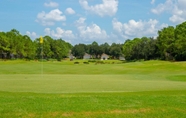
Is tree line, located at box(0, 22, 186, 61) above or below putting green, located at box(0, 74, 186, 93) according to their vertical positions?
above

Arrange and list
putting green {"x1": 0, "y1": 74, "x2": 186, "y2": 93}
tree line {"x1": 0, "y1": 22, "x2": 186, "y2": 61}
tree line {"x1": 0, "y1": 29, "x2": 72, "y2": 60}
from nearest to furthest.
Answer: putting green {"x1": 0, "y1": 74, "x2": 186, "y2": 93} → tree line {"x1": 0, "y1": 22, "x2": 186, "y2": 61} → tree line {"x1": 0, "y1": 29, "x2": 72, "y2": 60}

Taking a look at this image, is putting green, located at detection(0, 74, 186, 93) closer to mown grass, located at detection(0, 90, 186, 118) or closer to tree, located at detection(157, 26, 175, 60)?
mown grass, located at detection(0, 90, 186, 118)

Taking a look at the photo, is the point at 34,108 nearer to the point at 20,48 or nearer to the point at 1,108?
the point at 1,108

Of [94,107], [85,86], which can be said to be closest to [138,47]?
[85,86]

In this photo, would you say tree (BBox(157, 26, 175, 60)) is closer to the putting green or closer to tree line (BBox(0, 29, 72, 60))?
tree line (BBox(0, 29, 72, 60))

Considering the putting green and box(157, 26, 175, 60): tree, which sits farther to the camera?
box(157, 26, 175, 60): tree

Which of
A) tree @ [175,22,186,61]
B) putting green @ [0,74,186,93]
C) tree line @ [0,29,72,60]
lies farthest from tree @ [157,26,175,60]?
putting green @ [0,74,186,93]

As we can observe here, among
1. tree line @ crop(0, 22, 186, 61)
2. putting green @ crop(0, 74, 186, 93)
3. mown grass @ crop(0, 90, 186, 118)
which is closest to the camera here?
mown grass @ crop(0, 90, 186, 118)

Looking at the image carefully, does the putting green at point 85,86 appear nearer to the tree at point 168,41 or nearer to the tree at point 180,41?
the tree at point 180,41

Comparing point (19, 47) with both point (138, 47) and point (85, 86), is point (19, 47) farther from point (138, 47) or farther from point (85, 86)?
point (85, 86)

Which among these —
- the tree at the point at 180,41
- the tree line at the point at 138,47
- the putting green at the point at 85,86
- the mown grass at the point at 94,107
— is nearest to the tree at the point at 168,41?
the tree line at the point at 138,47

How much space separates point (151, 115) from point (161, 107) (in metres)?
1.11

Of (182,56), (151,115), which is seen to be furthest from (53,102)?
(182,56)

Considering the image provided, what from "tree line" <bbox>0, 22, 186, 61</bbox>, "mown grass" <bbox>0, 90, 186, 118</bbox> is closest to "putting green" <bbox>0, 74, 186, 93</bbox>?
"mown grass" <bbox>0, 90, 186, 118</bbox>
